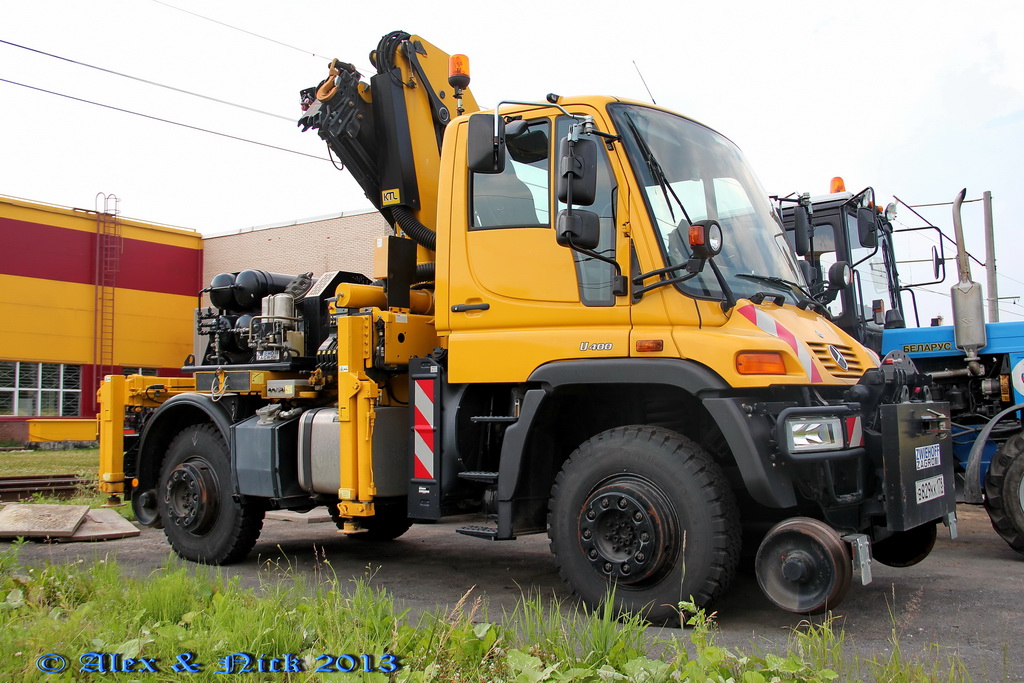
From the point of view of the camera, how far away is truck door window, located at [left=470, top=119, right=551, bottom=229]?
17.8ft

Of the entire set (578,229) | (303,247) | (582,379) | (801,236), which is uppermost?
(303,247)

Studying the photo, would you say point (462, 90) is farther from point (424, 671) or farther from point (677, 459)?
point (424, 671)

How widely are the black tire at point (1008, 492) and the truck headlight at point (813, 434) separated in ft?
10.9

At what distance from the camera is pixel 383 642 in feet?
12.5

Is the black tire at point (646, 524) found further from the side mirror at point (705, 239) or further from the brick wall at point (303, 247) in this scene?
the brick wall at point (303, 247)

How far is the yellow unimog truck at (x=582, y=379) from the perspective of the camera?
4613 mm

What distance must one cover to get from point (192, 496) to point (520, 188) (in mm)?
3880

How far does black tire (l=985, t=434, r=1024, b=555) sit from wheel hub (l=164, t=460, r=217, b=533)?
625cm

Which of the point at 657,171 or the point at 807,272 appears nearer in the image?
the point at 657,171

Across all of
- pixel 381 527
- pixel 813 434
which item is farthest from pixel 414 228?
pixel 813 434

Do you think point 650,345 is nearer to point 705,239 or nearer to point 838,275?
point 705,239

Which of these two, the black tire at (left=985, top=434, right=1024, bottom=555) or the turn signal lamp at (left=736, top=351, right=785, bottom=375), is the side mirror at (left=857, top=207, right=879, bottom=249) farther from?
the turn signal lamp at (left=736, top=351, right=785, bottom=375)

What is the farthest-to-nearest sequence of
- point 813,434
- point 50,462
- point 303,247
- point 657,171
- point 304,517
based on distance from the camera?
point 303,247
point 50,462
point 304,517
point 657,171
point 813,434

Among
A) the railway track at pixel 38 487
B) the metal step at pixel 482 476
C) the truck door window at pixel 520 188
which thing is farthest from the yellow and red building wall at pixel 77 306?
the truck door window at pixel 520 188
